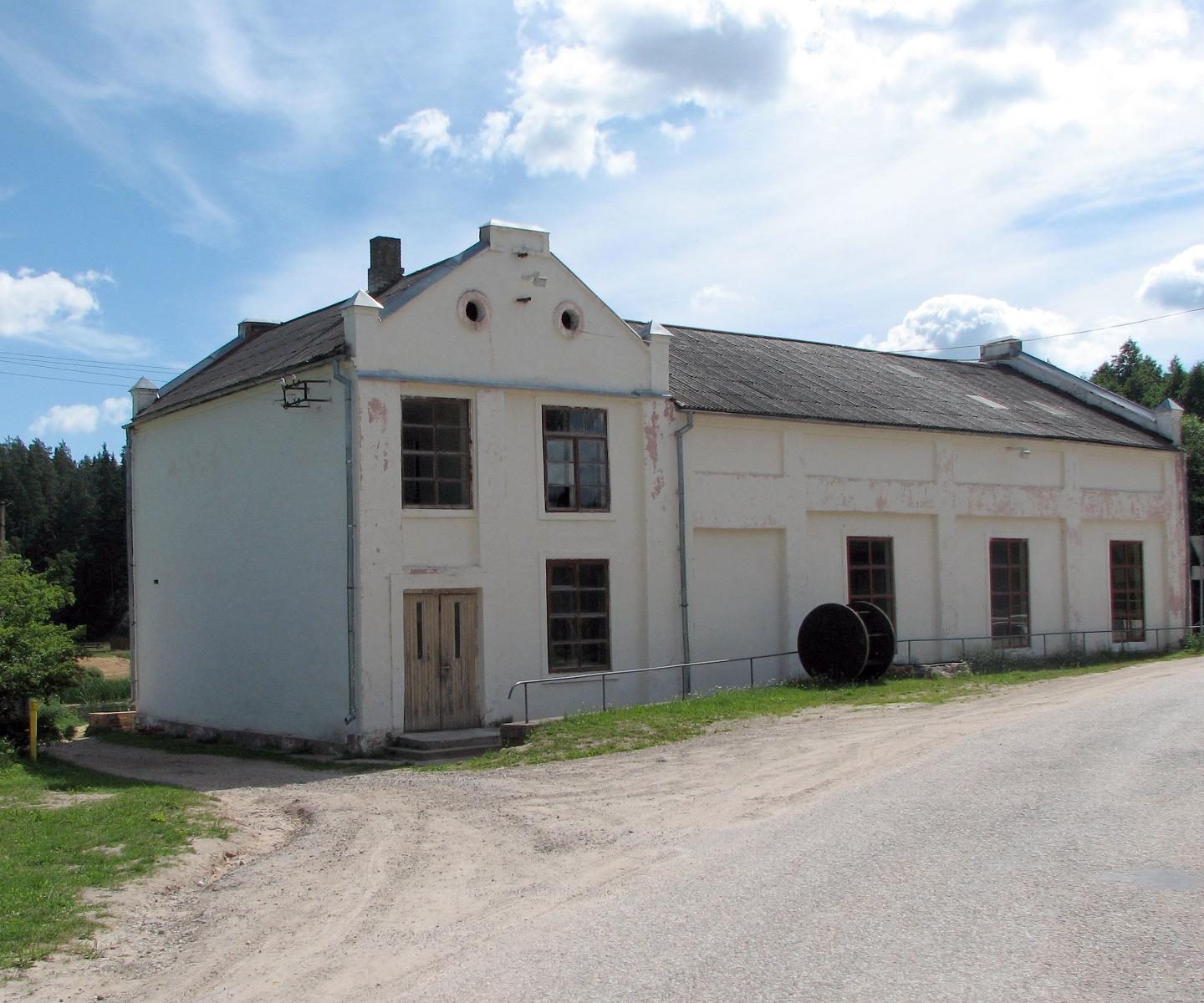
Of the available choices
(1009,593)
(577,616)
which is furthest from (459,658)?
(1009,593)

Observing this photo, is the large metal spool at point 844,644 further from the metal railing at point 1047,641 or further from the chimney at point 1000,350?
the chimney at point 1000,350

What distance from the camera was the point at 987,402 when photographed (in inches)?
1117

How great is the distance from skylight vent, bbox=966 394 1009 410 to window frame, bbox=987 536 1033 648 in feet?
11.4

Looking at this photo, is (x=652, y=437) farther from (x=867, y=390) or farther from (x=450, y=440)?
(x=867, y=390)

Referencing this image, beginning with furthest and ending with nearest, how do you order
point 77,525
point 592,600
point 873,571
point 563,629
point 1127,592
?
point 77,525
point 1127,592
point 873,571
point 592,600
point 563,629

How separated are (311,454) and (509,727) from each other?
204 inches

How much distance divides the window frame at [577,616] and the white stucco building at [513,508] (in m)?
0.04

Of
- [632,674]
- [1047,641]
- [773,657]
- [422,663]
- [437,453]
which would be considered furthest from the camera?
[1047,641]

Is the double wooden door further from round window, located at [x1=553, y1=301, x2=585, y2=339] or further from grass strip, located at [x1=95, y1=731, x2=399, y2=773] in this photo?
round window, located at [x1=553, y1=301, x2=585, y2=339]

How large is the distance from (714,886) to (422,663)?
10.2 meters

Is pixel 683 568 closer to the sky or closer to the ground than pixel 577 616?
closer to the sky

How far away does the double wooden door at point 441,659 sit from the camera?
57.2ft

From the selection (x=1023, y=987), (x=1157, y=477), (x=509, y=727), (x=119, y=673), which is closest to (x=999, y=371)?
(x=1157, y=477)

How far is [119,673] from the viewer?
160 ft
